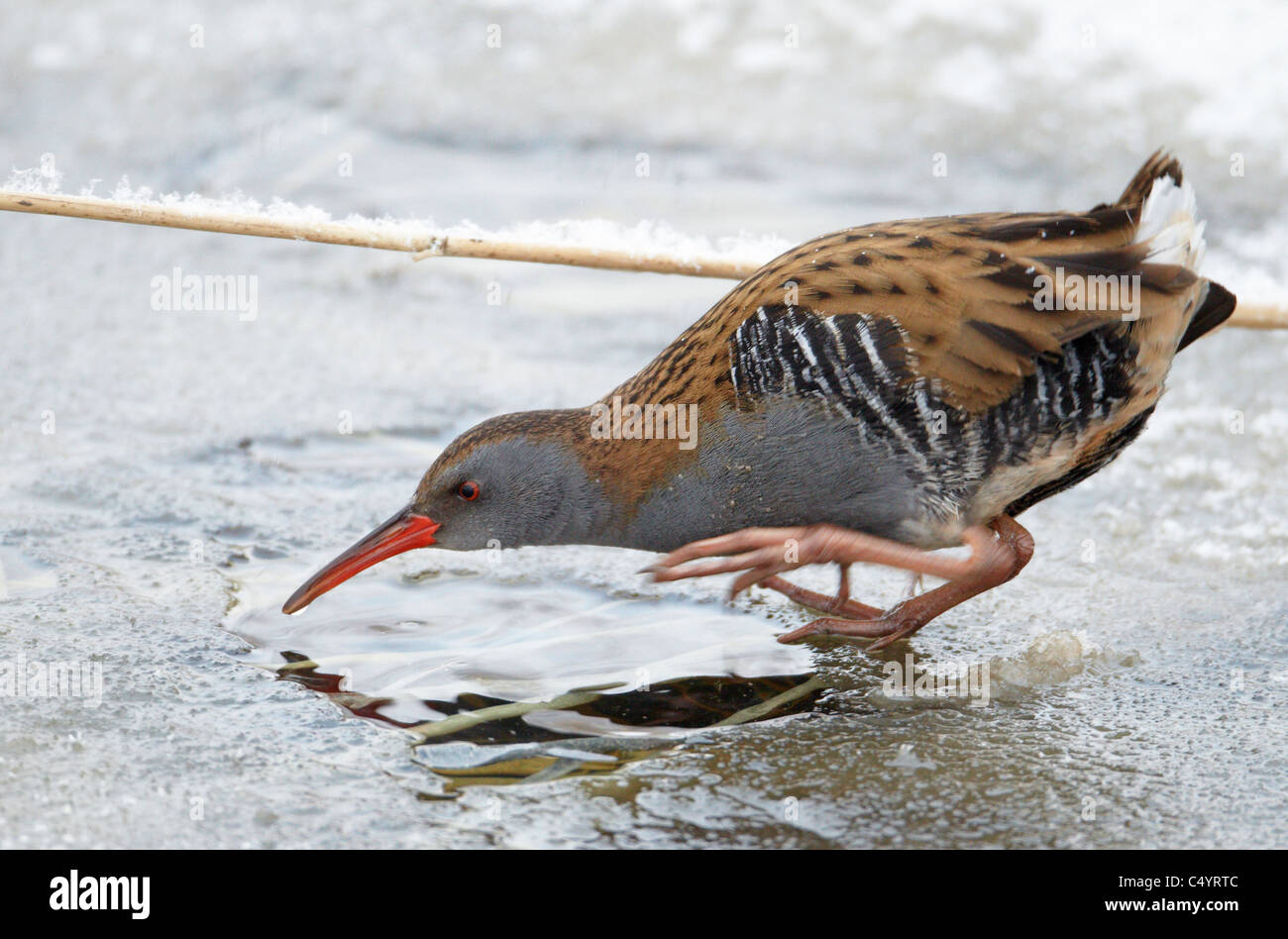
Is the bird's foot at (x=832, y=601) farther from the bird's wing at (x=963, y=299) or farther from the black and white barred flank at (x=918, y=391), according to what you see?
the bird's wing at (x=963, y=299)

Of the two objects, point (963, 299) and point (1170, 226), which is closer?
point (963, 299)

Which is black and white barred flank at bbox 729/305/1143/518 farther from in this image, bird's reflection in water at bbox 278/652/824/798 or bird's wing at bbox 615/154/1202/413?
bird's reflection in water at bbox 278/652/824/798

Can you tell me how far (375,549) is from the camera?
3.96m

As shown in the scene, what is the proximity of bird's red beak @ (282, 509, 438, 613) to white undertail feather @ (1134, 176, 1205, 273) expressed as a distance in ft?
6.69

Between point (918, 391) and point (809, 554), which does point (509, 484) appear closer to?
point (809, 554)

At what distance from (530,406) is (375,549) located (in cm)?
170

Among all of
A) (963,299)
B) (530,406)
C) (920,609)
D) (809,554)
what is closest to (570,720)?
(809,554)

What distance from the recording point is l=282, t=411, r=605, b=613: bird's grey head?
3.93 metres

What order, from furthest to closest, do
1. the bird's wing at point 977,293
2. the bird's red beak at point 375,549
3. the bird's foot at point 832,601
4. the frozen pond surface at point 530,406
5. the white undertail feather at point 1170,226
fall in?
the bird's foot at point 832,601 < the bird's red beak at point 375,549 < the white undertail feather at point 1170,226 < the bird's wing at point 977,293 < the frozen pond surface at point 530,406

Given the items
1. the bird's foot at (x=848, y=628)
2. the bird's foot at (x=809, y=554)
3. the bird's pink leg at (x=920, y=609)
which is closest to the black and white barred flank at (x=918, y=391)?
the bird's foot at (x=809, y=554)

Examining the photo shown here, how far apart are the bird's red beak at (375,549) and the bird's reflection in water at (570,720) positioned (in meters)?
0.18

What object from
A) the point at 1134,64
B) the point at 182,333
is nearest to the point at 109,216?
the point at 182,333

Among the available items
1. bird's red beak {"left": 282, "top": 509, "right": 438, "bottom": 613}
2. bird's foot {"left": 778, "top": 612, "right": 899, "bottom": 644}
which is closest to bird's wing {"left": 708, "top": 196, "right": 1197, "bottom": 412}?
bird's foot {"left": 778, "top": 612, "right": 899, "bottom": 644}

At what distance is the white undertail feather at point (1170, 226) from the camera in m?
3.74
